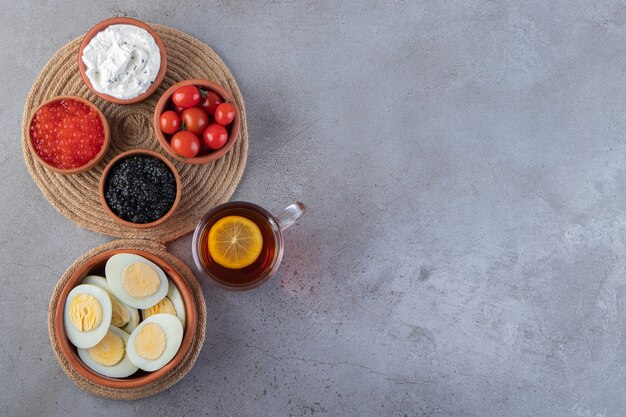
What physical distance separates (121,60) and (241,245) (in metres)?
0.59

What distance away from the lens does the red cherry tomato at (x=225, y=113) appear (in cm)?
153

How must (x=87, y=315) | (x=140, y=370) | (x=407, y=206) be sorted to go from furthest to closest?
(x=407, y=206) < (x=140, y=370) < (x=87, y=315)

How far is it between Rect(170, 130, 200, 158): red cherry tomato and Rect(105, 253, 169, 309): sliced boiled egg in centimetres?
32

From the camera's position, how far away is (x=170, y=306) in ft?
5.16

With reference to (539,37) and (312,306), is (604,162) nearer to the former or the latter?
(539,37)

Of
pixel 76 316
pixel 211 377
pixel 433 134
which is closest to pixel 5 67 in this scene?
pixel 76 316

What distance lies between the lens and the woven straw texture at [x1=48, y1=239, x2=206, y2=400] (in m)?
1.59

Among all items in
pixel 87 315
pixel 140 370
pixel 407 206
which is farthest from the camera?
pixel 407 206

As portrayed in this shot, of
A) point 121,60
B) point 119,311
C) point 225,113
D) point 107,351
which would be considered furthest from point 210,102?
point 107,351

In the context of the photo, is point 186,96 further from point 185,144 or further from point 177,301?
point 177,301

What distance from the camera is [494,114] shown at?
1.79 m

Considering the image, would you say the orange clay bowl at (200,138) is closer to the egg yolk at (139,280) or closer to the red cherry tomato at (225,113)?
the red cherry tomato at (225,113)

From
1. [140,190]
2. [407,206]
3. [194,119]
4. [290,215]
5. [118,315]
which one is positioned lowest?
[407,206]

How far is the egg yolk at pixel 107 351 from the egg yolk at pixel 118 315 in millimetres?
32
